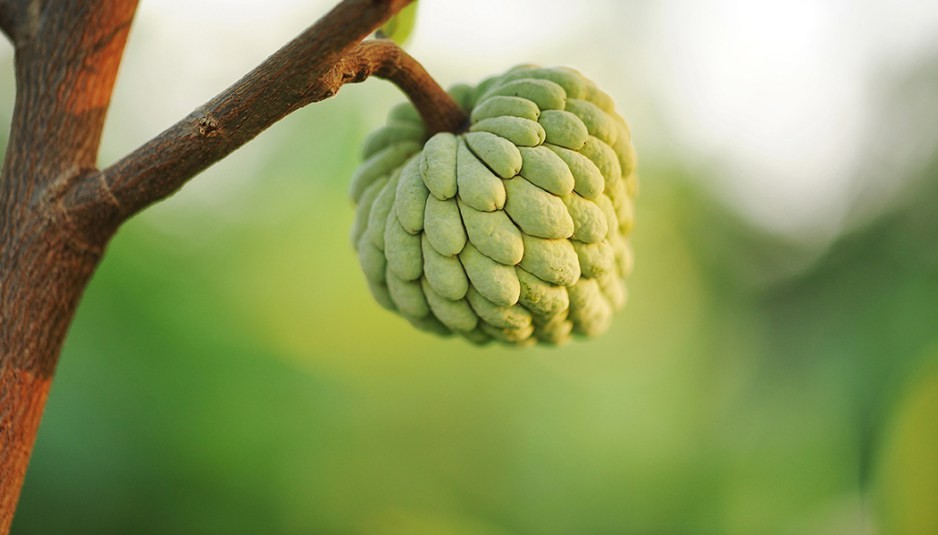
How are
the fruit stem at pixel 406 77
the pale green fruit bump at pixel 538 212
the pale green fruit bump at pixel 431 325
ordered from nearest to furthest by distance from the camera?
the fruit stem at pixel 406 77 < the pale green fruit bump at pixel 538 212 < the pale green fruit bump at pixel 431 325

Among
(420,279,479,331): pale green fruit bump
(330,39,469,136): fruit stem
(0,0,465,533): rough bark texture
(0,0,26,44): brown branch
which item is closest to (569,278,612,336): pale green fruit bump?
(420,279,479,331): pale green fruit bump

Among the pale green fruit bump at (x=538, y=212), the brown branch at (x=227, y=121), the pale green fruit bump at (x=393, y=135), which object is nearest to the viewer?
the brown branch at (x=227, y=121)

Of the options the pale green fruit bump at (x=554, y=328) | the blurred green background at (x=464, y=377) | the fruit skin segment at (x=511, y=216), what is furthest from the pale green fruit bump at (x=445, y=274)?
the blurred green background at (x=464, y=377)

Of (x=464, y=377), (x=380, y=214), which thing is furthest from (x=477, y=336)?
(x=464, y=377)

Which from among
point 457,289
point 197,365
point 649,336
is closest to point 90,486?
point 197,365

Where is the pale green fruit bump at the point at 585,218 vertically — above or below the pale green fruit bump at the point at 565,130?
below

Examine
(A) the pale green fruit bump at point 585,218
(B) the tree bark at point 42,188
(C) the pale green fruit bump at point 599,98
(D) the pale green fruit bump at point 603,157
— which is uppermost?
(C) the pale green fruit bump at point 599,98

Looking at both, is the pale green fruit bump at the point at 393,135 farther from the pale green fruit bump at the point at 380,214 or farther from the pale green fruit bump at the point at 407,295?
the pale green fruit bump at the point at 407,295
